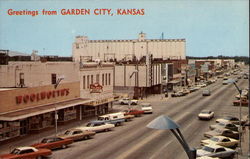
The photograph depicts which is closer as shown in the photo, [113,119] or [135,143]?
[135,143]

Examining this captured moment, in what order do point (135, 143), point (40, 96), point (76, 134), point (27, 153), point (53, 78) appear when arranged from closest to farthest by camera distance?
1. point (27, 153)
2. point (135, 143)
3. point (76, 134)
4. point (40, 96)
5. point (53, 78)

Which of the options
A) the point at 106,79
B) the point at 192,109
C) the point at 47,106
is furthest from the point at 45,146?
the point at 192,109

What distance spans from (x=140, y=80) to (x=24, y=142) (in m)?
47.6

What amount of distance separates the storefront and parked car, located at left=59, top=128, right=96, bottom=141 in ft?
10.5

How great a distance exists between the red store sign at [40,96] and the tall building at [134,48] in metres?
71.5

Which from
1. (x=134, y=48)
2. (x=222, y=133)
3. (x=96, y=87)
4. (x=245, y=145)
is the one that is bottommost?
(x=245, y=145)

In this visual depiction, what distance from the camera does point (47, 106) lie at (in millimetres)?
38188

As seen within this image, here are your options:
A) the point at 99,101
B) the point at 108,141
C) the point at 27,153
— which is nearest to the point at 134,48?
the point at 99,101

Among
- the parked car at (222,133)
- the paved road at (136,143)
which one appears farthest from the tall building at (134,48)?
the parked car at (222,133)

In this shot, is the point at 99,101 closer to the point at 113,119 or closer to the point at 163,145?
the point at 113,119

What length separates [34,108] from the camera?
36.3 meters

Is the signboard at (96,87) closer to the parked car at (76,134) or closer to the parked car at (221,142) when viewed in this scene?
the parked car at (76,134)

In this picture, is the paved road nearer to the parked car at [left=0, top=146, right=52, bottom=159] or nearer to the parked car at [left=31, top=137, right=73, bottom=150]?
the parked car at [left=31, top=137, right=73, bottom=150]

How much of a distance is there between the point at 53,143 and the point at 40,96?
10.0 metres
